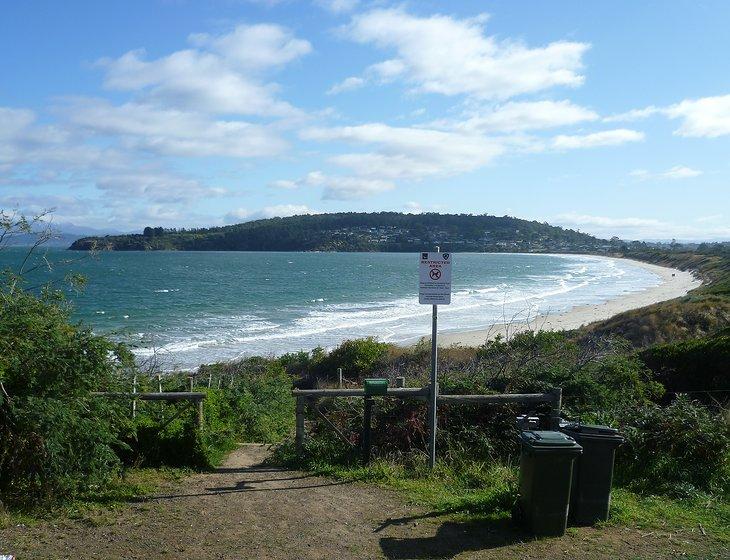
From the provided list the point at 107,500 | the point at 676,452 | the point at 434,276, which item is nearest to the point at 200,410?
the point at 107,500

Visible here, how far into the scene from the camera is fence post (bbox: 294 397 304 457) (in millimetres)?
8266

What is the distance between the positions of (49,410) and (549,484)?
4942mm

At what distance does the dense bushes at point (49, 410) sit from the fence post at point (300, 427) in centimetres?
228

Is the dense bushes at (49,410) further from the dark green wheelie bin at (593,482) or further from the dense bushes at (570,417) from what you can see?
the dark green wheelie bin at (593,482)

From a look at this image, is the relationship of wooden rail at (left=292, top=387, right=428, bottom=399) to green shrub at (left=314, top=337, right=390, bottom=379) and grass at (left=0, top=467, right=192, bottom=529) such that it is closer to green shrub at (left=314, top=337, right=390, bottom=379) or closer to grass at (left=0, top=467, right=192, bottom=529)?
grass at (left=0, top=467, right=192, bottom=529)

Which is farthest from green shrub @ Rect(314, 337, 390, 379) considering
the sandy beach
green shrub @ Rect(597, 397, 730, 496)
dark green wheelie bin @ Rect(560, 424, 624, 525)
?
dark green wheelie bin @ Rect(560, 424, 624, 525)

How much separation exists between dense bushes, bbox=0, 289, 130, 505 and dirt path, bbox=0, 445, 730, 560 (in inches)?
21.8

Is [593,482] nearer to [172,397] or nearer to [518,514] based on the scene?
[518,514]

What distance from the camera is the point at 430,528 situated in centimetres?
607

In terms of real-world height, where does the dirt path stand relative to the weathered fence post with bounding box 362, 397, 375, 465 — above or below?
below

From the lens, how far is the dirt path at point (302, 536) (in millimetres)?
5535

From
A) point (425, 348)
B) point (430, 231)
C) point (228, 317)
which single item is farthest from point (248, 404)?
point (430, 231)

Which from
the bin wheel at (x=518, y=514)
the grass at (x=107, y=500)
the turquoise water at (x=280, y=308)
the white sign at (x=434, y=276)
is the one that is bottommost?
the turquoise water at (x=280, y=308)

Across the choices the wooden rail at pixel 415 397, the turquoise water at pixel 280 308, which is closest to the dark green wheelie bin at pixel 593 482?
the wooden rail at pixel 415 397
